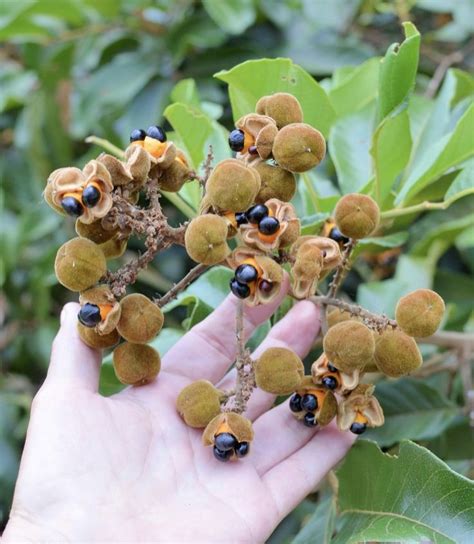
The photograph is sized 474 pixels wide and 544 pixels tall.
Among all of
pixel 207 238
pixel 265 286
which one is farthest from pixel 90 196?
pixel 265 286

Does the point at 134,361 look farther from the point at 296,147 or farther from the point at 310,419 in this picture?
the point at 296,147

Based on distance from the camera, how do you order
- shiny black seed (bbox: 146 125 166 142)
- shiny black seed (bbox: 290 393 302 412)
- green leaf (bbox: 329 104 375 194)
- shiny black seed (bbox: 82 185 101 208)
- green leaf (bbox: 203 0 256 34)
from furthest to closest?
green leaf (bbox: 203 0 256 34), green leaf (bbox: 329 104 375 194), shiny black seed (bbox: 290 393 302 412), shiny black seed (bbox: 146 125 166 142), shiny black seed (bbox: 82 185 101 208)

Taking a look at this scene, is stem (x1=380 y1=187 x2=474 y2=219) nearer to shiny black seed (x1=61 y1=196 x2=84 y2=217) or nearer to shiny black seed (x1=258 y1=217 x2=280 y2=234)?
shiny black seed (x1=258 y1=217 x2=280 y2=234)

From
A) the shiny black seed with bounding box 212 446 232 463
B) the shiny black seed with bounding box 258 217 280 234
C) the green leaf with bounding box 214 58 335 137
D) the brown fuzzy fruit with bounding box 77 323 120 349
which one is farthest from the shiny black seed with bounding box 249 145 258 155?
the shiny black seed with bounding box 212 446 232 463

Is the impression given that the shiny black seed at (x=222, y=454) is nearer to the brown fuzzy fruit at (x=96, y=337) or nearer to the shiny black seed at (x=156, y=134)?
Result: the brown fuzzy fruit at (x=96, y=337)

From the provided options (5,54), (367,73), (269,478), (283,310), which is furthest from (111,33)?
(269,478)
